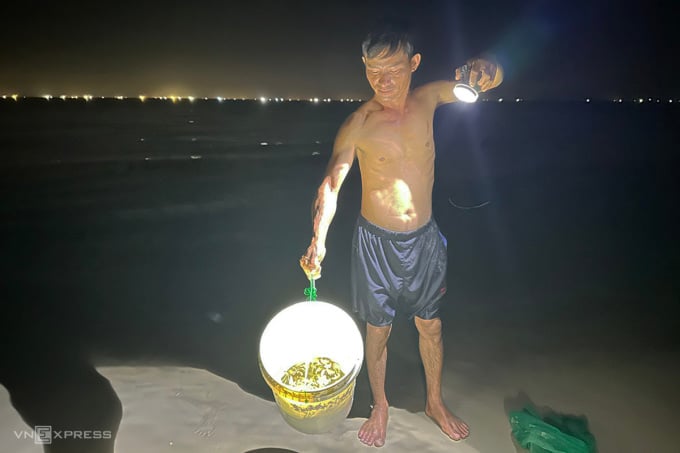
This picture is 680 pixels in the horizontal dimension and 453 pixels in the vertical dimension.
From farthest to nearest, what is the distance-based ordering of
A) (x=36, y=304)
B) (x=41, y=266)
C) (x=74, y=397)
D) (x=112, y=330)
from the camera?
(x=41, y=266) < (x=36, y=304) < (x=112, y=330) < (x=74, y=397)

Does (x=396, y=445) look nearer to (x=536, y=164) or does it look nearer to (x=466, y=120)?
(x=536, y=164)

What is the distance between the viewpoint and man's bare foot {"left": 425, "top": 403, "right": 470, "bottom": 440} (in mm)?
2000

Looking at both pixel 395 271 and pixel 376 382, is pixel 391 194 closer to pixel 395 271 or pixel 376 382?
pixel 395 271

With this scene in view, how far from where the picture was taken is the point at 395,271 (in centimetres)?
179

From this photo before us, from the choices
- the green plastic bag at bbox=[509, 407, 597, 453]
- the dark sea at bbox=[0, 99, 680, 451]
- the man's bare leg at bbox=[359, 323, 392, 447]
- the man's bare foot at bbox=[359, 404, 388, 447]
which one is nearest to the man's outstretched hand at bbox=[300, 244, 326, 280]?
the man's bare leg at bbox=[359, 323, 392, 447]

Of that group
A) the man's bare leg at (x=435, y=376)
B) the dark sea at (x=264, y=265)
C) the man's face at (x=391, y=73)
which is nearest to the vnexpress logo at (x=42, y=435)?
the dark sea at (x=264, y=265)

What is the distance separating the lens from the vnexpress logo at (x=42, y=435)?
1934 mm

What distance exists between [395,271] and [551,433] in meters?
1.13

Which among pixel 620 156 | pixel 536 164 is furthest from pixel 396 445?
pixel 620 156

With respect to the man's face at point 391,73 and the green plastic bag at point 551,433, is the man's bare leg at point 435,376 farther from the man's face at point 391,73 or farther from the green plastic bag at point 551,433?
the man's face at point 391,73

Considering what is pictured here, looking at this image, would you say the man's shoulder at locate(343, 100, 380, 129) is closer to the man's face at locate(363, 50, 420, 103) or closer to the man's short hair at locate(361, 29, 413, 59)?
the man's face at locate(363, 50, 420, 103)

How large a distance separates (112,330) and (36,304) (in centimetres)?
84

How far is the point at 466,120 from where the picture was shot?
14547mm

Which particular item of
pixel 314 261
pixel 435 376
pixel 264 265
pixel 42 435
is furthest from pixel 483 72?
pixel 264 265
